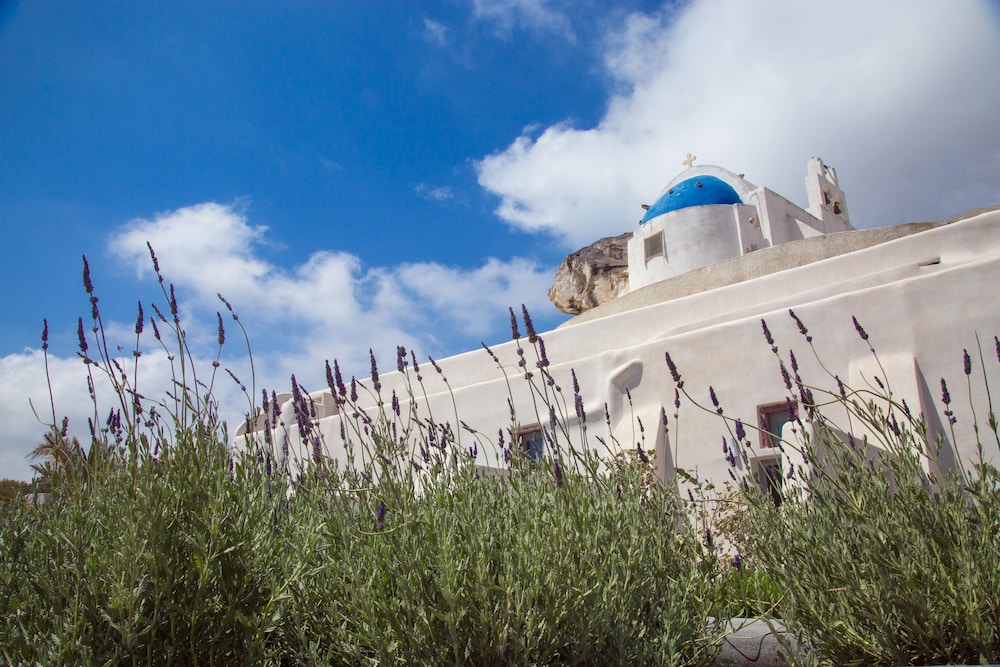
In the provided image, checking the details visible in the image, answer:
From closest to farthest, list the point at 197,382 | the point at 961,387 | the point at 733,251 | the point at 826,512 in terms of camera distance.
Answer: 1. the point at 197,382
2. the point at 826,512
3. the point at 961,387
4. the point at 733,251

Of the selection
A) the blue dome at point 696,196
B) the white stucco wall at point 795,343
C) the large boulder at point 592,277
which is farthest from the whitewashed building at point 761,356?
the large boulder at point 592,277

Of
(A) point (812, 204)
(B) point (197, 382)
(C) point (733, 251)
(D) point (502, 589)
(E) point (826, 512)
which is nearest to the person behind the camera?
(D) point (502, 589)

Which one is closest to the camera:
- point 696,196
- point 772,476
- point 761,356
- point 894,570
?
point 894,570

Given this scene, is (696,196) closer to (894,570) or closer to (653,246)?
(653,246)

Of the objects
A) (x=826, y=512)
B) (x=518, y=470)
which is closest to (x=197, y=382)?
(x=518, y=470)

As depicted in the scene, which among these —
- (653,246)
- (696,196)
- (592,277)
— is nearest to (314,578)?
(653,246)

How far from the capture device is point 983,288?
21.2 ft

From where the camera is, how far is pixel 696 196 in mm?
18297

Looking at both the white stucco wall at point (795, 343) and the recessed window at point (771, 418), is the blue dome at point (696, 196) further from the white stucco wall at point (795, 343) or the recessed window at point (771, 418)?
the recessed window at point (771, 418)

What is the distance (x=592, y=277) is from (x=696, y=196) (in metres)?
6.26

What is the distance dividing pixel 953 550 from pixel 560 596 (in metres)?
1.41

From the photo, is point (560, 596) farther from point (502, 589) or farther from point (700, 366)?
point (700, 366)

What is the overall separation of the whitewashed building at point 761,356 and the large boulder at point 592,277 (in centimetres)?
1086

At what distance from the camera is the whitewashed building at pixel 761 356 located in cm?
644
